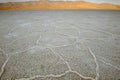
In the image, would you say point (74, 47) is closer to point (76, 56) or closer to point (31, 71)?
point (76, 56)

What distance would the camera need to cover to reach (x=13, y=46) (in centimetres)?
137

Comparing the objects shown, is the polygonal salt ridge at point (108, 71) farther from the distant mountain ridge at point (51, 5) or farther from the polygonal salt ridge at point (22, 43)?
the distant mountain ridge at point (51, 5)

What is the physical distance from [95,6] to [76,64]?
2.57 meters

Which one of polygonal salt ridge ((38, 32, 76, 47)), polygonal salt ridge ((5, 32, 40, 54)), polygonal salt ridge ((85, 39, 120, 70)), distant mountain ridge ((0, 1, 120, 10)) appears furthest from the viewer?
distant mountain ridge ((0, 1, 120, 10))

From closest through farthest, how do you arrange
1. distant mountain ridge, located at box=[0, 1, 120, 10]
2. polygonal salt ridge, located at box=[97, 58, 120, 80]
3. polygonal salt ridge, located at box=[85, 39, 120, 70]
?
1. polygonal salt ridge, located at box=[97, 58, 120, 80]
2. polygonal salt ridge, located at box=[85, 39, 120, 70]
3. distant mountain ridge, located at box=[0, 1, 120, 10]

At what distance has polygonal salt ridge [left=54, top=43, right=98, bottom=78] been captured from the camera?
3.19ft

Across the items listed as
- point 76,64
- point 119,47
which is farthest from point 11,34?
point 119,47

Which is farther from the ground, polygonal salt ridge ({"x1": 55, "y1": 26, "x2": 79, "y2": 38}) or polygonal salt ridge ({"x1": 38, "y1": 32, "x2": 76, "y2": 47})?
polygonal salt ridge ({"x1": 55, "y1": 26, "x2": 79, "y2": 38})

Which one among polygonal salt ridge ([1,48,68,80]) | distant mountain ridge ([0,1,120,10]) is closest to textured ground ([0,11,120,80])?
polygonal salt ridge ([1,48,68,80])

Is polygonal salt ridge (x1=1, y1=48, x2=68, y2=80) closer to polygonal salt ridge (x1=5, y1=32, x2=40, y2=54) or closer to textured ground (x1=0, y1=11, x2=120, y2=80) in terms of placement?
textured ground (x1=0, y1=11, x2=120, y2=80)

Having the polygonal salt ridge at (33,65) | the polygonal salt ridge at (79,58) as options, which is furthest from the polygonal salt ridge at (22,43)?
the polygonal salt ridge at (79,58)

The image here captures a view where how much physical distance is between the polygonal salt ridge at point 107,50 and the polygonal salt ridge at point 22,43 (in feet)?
2.05

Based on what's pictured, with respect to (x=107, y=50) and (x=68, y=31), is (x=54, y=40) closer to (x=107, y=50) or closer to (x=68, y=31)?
(x=68, y=31)

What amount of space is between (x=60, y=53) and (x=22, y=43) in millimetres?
490
